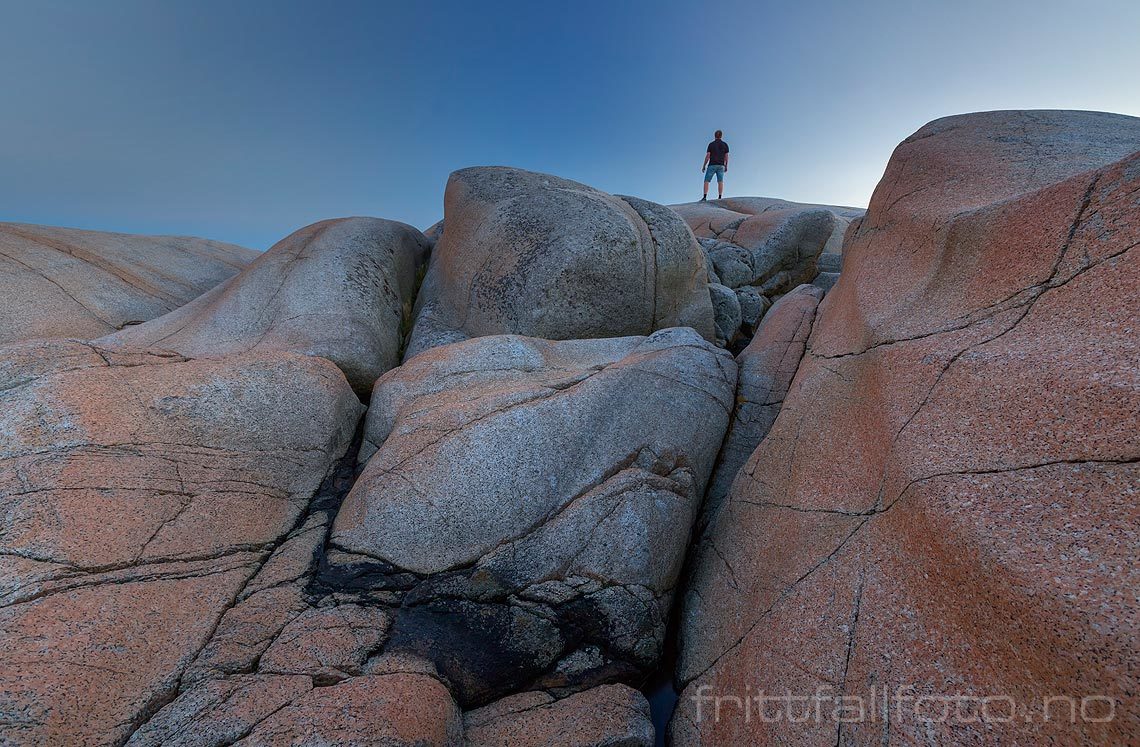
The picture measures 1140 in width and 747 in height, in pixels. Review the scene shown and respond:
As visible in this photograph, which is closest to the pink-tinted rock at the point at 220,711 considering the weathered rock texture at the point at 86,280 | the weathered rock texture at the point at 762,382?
the weathered rock texture at the point at 762,382

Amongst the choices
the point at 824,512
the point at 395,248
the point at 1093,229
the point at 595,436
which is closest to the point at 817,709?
the point at 824,512

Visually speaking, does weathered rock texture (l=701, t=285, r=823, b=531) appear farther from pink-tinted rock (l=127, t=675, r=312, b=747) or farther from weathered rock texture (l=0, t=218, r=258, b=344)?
weathered rock texture (l=0, t=218, r=258, b=344)

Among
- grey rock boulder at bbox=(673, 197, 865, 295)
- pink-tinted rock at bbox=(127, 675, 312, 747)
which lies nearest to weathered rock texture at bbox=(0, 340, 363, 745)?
pink-tinted rock at bbox=(127, 675, 312, 747)

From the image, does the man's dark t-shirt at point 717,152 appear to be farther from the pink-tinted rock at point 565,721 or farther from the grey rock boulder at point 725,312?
the pink-tinted rock at point 565,721

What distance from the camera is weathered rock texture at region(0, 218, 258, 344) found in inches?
236

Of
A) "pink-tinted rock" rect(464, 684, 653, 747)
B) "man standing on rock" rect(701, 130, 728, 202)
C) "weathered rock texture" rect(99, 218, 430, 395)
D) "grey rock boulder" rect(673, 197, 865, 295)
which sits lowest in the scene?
"pink-tinted rock" rect(464, 684, 653, 747)

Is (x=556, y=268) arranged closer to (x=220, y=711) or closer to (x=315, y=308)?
(x=315, y=308)

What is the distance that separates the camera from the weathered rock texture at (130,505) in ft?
7.48

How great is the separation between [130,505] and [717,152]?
48.4 ft

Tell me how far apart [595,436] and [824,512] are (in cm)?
160

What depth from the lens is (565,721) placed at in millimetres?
2693

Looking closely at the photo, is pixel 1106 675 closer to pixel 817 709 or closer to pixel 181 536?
pixel 817 709

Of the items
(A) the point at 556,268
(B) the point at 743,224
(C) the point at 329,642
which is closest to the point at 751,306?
(B) the point at 743,224

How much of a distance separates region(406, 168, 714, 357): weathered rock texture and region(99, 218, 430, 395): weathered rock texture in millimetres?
568
